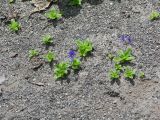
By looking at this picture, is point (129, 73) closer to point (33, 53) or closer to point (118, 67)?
point (118, 67)

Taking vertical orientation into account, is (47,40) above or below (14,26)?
below

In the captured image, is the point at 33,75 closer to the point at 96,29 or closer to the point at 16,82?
the point at 16,82

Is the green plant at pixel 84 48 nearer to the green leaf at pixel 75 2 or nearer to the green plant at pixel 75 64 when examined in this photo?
the green plant at pixel 75 64

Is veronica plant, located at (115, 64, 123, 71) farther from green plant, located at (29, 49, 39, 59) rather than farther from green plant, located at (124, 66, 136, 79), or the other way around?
green plant, located at (29, 49, 39, 59)

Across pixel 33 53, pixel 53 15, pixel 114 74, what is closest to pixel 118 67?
pixel 114 74

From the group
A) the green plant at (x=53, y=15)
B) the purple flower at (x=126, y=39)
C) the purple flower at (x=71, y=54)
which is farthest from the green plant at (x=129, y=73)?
the green plant at (x=53, y=15)
